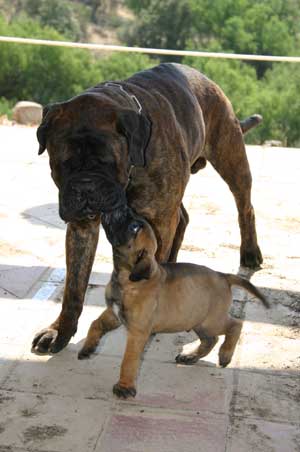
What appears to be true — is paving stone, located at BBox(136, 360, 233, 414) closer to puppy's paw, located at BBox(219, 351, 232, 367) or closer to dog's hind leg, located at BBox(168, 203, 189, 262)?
puppy's paw, located at BBox(219, 351, 232, 367)

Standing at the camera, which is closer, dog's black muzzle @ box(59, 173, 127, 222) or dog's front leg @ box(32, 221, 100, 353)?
dog's black muzzle @ box(59, 173, 127, 222)

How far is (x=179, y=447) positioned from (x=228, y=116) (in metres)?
2.72

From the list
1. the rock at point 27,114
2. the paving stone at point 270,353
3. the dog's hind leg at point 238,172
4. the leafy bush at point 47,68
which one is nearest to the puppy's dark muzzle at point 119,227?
the paving stone at point 270,353

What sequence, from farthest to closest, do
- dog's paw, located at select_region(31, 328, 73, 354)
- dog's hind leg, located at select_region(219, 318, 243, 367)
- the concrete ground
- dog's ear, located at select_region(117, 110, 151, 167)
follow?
dog's paw, located at select_region(31, 328, 73, 354) → dog's hind leg, located at select_region(219, 318, 243, 367) → dog's ear, located at select_region(117, 110, 151, 167) → the concrete ground

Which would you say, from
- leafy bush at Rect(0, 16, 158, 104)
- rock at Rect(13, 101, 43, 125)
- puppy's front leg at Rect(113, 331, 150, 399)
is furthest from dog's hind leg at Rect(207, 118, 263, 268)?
leafy bush at Rect(0, 16, 158, 104)

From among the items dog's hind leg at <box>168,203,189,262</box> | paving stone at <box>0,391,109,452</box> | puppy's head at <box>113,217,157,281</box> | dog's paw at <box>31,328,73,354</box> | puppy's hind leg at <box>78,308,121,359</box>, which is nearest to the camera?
paving stone at <box>0,391,109,452</box>

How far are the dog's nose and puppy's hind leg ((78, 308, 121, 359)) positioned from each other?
518mm

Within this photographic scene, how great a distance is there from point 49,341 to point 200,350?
83 centimetres

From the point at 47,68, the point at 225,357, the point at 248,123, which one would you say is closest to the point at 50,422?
the point at 225,357

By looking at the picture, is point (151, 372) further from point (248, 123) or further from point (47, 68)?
point (47, 68)

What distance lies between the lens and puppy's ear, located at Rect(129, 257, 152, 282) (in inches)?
169

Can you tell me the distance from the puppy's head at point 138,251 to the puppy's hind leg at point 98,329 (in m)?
0.36

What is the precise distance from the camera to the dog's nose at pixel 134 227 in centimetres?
427

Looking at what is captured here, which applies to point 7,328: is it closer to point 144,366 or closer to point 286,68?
point 144,366
